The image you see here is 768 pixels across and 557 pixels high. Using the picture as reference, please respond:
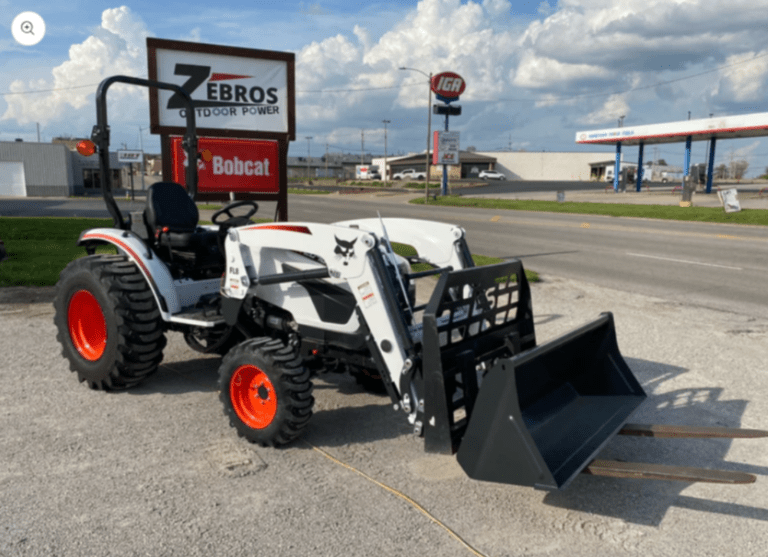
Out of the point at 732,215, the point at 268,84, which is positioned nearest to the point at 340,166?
the point at 732,215

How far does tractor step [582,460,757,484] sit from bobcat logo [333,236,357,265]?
1738 millimetres

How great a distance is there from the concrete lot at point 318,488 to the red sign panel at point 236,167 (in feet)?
18.0

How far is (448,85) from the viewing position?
4506 cm

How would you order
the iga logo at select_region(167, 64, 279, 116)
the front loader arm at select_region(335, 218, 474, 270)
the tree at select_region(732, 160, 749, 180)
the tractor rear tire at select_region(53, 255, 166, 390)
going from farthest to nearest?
1. the tree at select_region(732, 160, 749, 180)
2. the iga logo at select_region(167, 64, 279, 116)
3. the tractor rear tire at select_region(53, 255, 166, 390)
4. the front loader arm at select_region(335, 218, 474, 270)

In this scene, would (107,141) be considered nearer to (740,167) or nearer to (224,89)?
(224,89)

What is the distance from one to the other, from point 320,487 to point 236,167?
26.4ft

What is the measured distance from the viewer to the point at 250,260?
4.54 m

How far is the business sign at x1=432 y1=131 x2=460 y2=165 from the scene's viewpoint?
4353 cm

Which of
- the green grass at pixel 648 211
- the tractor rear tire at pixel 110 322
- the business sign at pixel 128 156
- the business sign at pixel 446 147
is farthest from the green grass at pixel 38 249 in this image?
the business sign at pixel 446 147

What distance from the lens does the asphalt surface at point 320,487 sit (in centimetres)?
319

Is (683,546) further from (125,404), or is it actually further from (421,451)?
(125,404)

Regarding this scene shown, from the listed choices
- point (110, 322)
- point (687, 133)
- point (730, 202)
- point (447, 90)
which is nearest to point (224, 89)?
point (110, 322)

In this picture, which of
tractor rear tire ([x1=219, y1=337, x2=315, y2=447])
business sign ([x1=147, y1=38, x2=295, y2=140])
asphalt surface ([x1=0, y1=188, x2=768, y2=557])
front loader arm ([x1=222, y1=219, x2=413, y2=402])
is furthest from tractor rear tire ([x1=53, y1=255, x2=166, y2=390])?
business sign ([x1=147, y1=38, x2=295, y2=140])

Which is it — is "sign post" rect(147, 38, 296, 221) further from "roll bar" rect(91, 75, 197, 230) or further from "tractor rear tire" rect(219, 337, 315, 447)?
"tractor rear tire" rect(219, 337, 315, 447)
